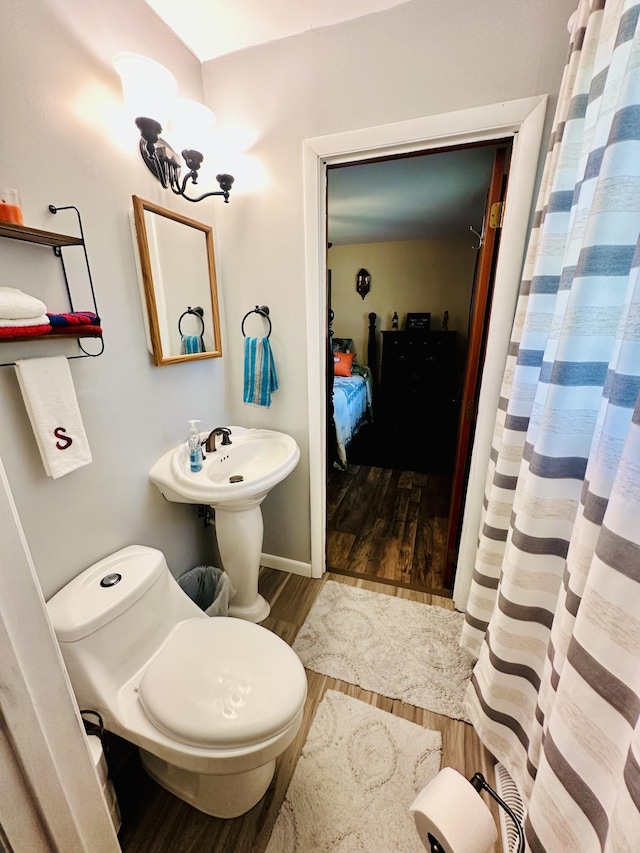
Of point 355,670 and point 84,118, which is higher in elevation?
point 84,118

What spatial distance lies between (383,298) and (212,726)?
175 inches

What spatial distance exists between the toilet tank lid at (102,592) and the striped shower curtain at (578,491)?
3.65ft

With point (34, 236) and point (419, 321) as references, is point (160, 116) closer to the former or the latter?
point (34, 236)

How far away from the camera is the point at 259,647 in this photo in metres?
1.09

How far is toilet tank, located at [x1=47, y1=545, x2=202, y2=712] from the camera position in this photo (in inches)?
37.2

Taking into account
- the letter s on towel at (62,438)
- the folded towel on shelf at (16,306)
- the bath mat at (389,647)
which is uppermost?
the folded towel on shelf at (16,306)

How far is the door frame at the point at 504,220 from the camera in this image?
3.93ft

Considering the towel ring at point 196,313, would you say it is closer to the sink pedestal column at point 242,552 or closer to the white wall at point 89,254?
the white wall at point 89,254

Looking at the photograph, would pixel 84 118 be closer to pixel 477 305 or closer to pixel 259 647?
pixel 477 305

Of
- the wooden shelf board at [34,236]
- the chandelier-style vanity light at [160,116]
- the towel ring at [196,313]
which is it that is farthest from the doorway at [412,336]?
the wooden shelf board at [34,236]

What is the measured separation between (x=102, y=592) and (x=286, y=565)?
1.16 m

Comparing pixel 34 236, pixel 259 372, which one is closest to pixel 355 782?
pixel 259 372

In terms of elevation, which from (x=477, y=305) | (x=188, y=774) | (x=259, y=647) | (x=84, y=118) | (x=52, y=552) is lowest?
(x=188, y=774)

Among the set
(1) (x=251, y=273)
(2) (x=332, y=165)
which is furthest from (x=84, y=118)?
(2) (x=332, y=165)
